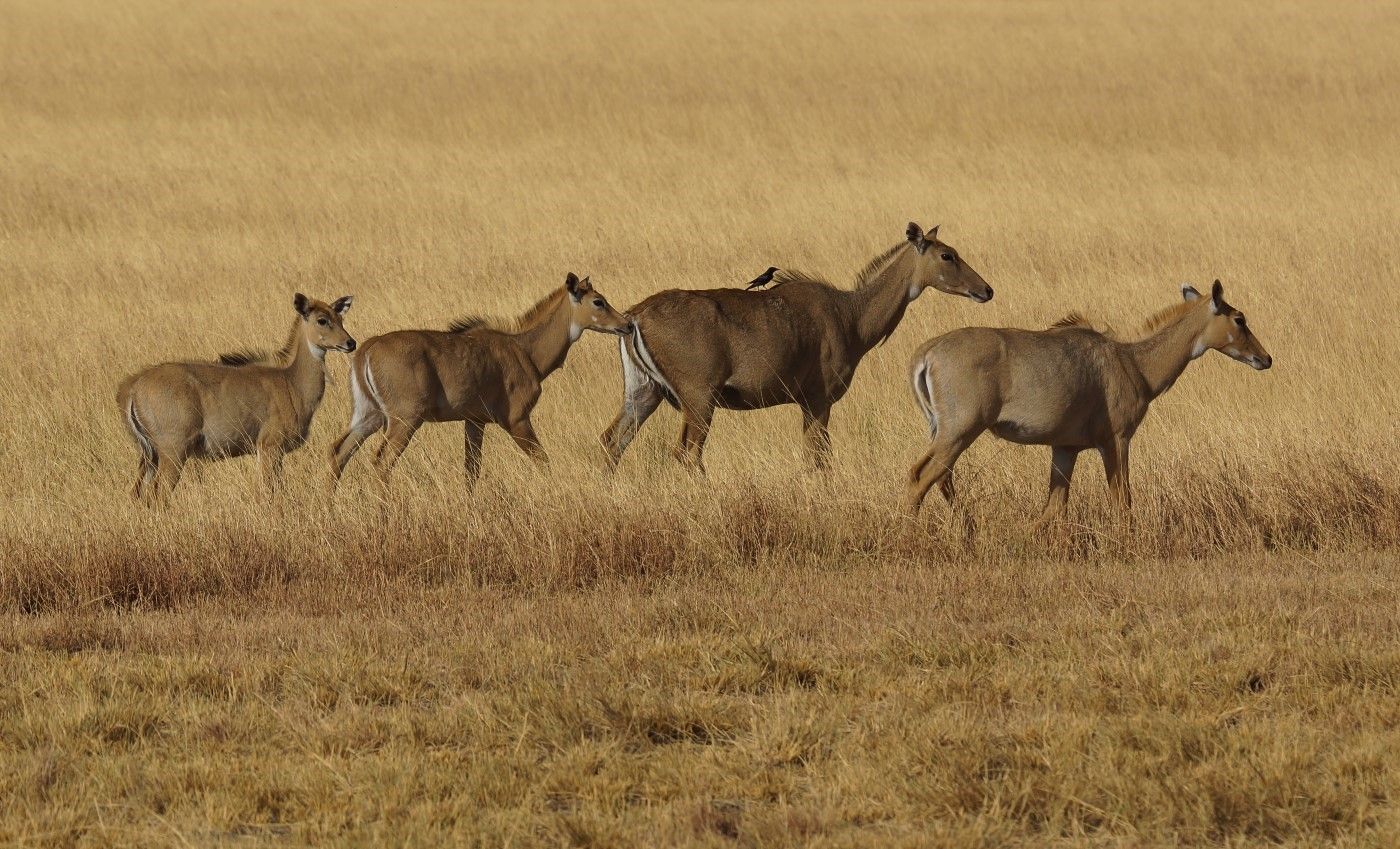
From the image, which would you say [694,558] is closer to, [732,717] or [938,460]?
[938,460]

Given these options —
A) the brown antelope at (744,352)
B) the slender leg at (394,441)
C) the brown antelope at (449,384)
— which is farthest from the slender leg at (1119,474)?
the slender leg at (394,441)

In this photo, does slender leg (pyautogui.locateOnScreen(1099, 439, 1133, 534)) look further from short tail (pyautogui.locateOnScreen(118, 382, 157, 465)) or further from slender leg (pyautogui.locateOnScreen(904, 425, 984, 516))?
short tail (pyautogui.locateOnScreen(118, 382, 157, 465))

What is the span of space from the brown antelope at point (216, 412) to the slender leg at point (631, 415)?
6.67 ft

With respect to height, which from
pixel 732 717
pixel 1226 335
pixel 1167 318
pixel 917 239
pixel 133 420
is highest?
pixel 917 239

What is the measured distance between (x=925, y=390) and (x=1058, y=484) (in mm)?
980

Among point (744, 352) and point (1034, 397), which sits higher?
point (744, 352)

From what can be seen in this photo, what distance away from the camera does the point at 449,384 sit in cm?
1275

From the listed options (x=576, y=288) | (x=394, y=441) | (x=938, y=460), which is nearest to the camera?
(x=938, y=460)

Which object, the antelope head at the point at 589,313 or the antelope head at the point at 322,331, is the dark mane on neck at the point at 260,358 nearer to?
the antelope head at the point at 322,331

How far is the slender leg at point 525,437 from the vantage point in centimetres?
1288

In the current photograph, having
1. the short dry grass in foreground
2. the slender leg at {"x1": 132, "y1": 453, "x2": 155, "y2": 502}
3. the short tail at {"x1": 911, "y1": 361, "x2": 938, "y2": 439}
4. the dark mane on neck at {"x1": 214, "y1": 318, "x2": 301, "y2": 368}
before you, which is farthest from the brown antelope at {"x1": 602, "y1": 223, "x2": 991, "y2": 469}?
the short dry grass in foreground

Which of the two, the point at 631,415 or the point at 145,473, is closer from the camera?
the point at 145,473

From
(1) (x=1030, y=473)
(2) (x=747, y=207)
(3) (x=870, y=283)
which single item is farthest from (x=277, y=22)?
(1) (x=1030, y=473)

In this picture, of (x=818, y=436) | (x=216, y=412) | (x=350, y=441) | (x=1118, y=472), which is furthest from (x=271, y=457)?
(x=1118, y=472)
